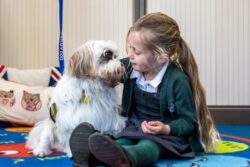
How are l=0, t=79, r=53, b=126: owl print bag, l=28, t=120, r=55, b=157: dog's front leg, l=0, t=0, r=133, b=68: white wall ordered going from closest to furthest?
l=28, t=120, r=55, b=157: dog's front leg, l=0, t=79, r=53, b=126: owl print bag, l=0, t=0, r=133, b=68: white wall

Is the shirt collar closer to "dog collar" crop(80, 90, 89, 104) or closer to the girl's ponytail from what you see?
the girl's ponytail

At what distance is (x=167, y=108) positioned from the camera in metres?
1.60

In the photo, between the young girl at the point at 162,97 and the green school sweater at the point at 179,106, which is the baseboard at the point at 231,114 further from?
the green school sweater at the point at 179,106

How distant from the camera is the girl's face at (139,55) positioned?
1.61 meters

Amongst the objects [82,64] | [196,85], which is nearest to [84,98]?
[82,64]

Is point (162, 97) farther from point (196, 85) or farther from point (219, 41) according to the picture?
point (219, 41)

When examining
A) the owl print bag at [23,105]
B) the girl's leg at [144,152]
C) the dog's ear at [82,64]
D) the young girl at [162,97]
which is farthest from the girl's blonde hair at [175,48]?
the owl print bag at [23,105]

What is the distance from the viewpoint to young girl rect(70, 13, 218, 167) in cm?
151

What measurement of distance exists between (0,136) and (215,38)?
6.06 feet

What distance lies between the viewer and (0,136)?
2281mm

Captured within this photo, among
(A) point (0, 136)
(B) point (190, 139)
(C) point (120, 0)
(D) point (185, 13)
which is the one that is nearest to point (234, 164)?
(B) point (190, 139)

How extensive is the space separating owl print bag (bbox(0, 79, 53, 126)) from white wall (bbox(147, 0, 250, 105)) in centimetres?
127

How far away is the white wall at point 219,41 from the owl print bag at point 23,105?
127cm

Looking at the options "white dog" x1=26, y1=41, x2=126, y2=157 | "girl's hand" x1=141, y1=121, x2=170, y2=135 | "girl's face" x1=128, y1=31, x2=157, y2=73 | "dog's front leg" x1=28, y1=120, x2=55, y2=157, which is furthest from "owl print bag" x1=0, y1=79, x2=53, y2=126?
"girl's hand" x1=141, y1=121, x2=170, y2=135
